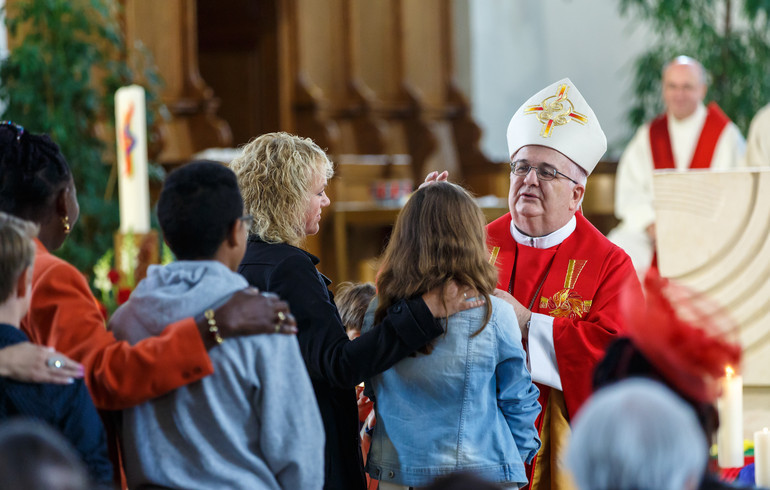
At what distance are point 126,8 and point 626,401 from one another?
7.71 meters

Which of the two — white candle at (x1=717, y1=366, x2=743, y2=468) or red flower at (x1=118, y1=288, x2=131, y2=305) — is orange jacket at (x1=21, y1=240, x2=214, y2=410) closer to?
white candle at (x1=717, y1=366, x2=743, y2=468)

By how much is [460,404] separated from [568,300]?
810 mm

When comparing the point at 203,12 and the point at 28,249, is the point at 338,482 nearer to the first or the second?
the point at 28,249

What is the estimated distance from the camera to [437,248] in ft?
7.97

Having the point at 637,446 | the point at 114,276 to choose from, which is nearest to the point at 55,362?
the point at 637,446

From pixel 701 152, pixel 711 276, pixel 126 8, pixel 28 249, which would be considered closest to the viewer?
pixel 28 249

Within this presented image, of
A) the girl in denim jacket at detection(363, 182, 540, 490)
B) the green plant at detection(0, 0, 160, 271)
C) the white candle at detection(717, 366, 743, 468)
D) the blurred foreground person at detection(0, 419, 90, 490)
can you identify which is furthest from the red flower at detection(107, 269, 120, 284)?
the blurred foreground person at detection(0, 419, 90, 490)

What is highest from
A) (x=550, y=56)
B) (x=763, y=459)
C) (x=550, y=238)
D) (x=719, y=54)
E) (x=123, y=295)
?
(x=550, y=56)

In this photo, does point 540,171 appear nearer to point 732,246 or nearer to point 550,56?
point 732,246

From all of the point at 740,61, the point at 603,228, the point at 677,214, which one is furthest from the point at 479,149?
the point at 677,214

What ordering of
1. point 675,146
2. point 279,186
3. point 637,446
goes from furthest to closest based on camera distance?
point 675,146, point 279,186, point 637,446

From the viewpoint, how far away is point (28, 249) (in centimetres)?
193

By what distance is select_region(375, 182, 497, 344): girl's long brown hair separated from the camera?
7.95ft

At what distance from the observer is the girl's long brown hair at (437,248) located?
2.42 meters
